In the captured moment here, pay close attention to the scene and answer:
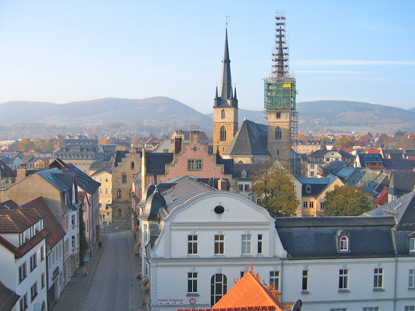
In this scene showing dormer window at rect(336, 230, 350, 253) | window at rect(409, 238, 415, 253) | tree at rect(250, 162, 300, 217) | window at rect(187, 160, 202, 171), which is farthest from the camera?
tree at rect(250, 162, 300, 217)

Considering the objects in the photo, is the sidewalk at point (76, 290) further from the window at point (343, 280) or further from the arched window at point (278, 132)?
the arched window at point (278, 132)

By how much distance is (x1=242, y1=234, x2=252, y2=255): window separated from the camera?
3123 cm

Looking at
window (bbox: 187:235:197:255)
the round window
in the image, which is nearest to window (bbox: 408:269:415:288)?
the round window

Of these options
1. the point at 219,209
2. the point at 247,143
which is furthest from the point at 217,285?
the point at 247,143

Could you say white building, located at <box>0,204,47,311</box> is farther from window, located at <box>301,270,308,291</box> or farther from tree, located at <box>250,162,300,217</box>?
tree, located at <box>250,162,300,217</box>

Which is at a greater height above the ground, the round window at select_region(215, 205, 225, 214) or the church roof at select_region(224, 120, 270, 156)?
the church roof at select_region(224, 120, 270, 156)

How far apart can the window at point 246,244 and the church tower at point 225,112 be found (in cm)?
7844

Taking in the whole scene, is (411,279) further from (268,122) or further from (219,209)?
(268,122)

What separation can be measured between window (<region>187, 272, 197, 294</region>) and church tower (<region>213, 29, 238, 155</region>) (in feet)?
260

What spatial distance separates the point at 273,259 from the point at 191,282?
202 inches

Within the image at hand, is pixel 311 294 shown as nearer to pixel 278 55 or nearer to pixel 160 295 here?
pixel 160 295

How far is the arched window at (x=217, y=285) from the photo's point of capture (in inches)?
1214

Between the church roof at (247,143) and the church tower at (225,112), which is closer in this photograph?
the church roof at (247,143)

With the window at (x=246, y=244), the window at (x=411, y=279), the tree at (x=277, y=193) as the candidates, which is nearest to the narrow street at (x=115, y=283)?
the window at (x=246, y=244)
